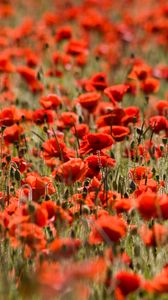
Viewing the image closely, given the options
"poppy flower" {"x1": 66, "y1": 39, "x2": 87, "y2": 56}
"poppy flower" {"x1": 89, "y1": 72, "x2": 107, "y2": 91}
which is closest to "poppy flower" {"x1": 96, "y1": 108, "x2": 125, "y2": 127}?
"poppy flower" {"x1": 89, "y1": 72, "x2": 107, "y2": 91}

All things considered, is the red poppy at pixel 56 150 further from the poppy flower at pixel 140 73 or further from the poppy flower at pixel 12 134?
the poppy flower at pixel 140 73

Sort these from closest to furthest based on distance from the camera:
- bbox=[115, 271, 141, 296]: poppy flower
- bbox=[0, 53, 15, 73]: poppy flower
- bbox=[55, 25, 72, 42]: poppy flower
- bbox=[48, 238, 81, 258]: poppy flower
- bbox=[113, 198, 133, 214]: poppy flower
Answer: bbox=[115, 271, 141, 296]: poppy flower, bbox=[48, 238, 81, 258]: poppy flower, bbox=[113, 198, 133, 214]: poppy flower, bbox=[0, 53, 15, 73]: poppy flower, bbox=[55, 25, 72, 42]: poppy flower

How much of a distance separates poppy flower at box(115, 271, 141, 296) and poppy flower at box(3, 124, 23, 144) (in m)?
1.60

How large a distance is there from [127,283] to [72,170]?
817 mm

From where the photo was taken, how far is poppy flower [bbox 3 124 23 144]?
12.2 ft

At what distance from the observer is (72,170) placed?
2979 millimetres

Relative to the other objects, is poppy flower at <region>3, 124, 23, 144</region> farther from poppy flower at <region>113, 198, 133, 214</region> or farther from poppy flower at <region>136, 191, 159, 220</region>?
poppy flower at <region>136, 191, 159, 220</region>

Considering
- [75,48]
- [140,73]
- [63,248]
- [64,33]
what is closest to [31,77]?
[75,48]

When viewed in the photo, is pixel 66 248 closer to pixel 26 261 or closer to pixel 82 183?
pixel 26 261

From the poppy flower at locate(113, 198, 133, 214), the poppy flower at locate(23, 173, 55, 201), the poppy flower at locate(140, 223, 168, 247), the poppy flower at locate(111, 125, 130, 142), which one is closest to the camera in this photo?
the poppy flower at locate(140, 223, 168, 247)

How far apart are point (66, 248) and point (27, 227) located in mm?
179

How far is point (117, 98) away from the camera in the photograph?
4105mm

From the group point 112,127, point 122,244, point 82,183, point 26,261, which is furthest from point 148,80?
point 26,261

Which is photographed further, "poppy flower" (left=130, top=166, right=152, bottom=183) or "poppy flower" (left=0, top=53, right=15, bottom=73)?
"poppy flower" (left=0, top=53, right=15, bottom=73)
